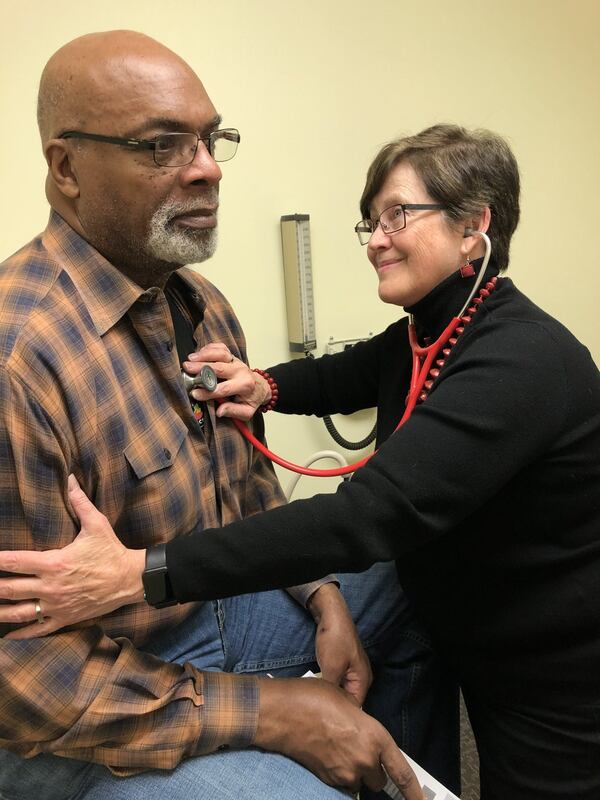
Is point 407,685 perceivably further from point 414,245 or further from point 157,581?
point 414,245

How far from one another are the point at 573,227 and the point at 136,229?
6.80ft

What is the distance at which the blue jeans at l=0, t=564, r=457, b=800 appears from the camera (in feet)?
2.87

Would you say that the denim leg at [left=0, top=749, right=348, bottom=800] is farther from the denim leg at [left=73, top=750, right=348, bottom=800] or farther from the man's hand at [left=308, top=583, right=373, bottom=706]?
the man's hand at [left=308, top=583, right=373, bottom=706]

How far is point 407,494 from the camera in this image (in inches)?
33.3

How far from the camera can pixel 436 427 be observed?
867 millimetres

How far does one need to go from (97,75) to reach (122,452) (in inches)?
21.7

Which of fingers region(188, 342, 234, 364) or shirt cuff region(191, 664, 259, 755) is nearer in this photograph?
shirt cuff region(191, 664, 259, 755)

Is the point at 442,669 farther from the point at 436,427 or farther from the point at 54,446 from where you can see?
the point at 54,446

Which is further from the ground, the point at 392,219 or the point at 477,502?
the point at 392,219

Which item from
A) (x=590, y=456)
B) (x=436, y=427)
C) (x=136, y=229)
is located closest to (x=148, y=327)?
(x=136, y=229)

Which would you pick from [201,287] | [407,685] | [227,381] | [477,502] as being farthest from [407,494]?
[201,287]

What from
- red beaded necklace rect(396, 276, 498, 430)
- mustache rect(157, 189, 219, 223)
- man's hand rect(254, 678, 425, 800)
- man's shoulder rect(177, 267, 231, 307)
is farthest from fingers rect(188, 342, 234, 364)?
man's hand rect(254, 678, 425, 800)

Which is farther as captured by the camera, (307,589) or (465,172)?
(307,589)

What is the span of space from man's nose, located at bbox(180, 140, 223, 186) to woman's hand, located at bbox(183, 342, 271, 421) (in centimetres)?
32
